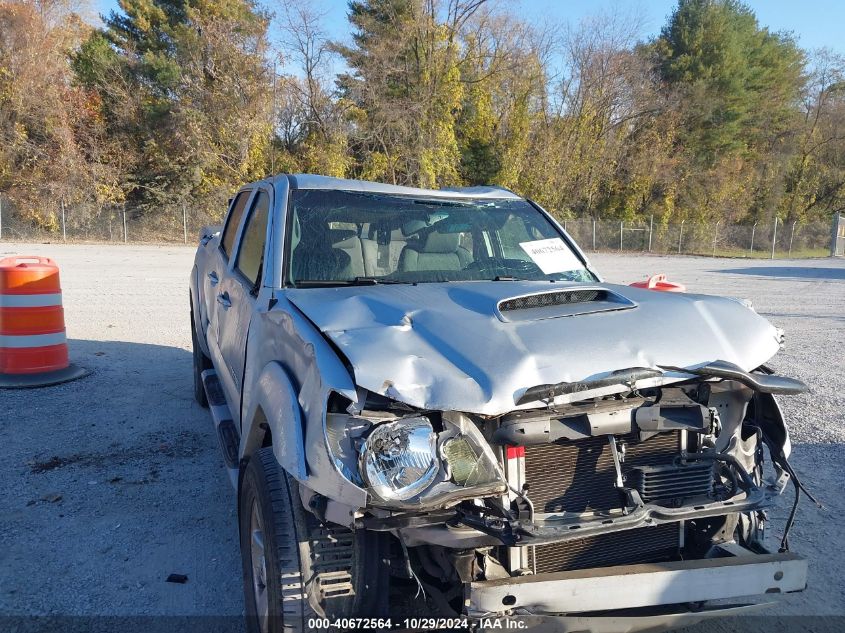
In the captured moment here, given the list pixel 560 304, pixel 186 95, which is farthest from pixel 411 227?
pixel 186 95

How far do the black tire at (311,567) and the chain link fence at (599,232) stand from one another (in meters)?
33.4

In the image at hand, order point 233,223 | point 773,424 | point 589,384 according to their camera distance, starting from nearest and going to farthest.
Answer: point 589,384 < point 773,424 < point 233,223

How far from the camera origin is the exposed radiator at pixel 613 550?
96.2 inches

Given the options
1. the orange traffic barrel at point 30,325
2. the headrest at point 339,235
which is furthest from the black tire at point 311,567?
→ the orange traffic barrel at point 30,325

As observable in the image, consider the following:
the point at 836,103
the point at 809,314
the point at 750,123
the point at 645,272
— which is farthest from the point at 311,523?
the point at 836,103

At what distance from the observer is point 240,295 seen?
3859mm

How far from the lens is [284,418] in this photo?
2.42 m

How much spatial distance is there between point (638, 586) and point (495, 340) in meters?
0.96

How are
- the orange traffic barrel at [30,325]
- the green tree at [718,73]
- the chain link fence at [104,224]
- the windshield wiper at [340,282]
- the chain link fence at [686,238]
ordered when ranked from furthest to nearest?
the green tree at [718,73] → the chain link fence at [686,238] → the chain link fence at [104,224] → the orange traffic barrel at [30,325] → the windshield wiper at [340,282]

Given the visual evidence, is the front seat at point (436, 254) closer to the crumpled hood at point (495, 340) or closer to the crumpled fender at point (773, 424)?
the crumpled hood at point (495, 340)

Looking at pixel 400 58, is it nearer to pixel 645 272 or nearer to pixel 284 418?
pixel 645 272

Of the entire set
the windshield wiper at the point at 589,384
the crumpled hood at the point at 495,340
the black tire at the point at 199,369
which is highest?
the crumpled hood at the point at 495,340

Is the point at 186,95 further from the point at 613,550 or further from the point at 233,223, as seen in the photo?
the point at 613,550

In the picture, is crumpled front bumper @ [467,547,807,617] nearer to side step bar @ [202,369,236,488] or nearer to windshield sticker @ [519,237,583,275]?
side step bar @ [202,369,236,488]
